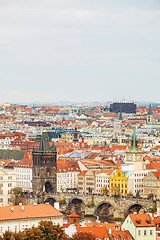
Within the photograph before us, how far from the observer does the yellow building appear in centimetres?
12719

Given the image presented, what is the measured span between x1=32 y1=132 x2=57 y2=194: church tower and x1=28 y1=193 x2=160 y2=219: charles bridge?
Answer: 602 cm

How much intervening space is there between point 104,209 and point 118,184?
771 centimetres

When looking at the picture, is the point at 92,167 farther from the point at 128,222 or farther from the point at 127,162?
the point at 128,222

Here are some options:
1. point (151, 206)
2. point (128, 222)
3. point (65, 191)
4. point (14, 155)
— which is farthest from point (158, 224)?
point (14, 155)

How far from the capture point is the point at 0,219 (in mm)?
78875

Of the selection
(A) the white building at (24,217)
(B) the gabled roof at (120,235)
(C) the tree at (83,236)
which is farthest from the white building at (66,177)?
(C) the tree at (83,236)

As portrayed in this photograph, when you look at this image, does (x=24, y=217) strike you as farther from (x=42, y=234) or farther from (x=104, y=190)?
(x=104, y=190)

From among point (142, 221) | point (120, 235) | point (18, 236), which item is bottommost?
point (120, 235)

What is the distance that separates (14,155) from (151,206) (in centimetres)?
4183

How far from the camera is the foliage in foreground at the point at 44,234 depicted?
Answer: 234 ft

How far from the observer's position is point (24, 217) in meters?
80.1

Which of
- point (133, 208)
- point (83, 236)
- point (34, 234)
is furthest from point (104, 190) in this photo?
point (34, 234)

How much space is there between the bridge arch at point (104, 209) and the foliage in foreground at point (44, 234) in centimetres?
4647

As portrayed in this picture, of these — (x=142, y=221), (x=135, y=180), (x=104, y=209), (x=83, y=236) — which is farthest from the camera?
(x=135, y=180)
